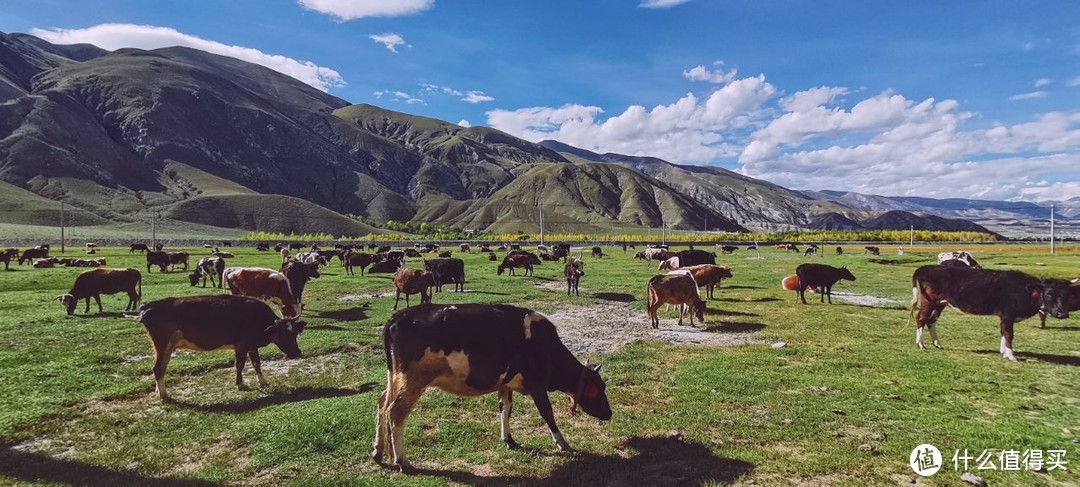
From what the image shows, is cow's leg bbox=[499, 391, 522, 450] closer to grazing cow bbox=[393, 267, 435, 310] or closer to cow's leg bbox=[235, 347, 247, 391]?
cow's leg bbox=[235, 347, 247, 391]

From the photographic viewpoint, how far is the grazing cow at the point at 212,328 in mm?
10500

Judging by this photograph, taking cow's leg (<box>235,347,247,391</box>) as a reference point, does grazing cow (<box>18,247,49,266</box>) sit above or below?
above

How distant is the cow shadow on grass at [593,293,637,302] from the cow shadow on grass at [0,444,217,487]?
20928 millimetres

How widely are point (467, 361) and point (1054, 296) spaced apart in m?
17.0

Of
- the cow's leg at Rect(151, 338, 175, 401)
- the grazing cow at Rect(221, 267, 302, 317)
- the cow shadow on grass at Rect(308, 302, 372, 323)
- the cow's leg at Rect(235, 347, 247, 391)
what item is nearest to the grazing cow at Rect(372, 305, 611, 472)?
the cow's leg at Rect(235, 347, 247, 391)

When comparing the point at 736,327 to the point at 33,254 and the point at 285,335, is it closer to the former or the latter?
the point at 285,335

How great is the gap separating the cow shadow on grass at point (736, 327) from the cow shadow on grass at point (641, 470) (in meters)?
10.6

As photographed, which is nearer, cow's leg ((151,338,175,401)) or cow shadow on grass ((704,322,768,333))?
cow's leg ((151,338,175,401))

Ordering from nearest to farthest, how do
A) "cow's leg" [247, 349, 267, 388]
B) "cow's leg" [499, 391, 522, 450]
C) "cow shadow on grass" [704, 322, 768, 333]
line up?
"cow's leg" [499, 391, 522, 450] < "cow's leg" [247, 349, 267, 388] < "cow shadow on grass" [704, 322, 768, 333]

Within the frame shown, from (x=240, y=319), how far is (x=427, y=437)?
6031mm

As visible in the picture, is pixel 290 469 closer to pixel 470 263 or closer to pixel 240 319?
pixel 240 319

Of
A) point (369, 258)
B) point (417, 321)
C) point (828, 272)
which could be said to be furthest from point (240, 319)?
point (369, 258)
